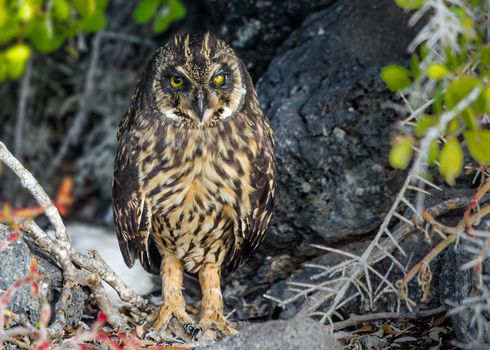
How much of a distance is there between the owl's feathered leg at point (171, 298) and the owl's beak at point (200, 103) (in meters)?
1.01

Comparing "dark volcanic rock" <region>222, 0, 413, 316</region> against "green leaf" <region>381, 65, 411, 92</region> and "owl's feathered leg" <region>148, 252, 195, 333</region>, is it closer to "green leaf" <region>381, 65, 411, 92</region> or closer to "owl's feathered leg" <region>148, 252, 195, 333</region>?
"owl's feathered leg" <region>148, 252, 195, 333</region>

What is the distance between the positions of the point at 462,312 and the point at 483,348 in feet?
1.05

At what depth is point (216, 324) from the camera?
492 cm

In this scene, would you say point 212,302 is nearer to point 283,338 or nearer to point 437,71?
point 283,338

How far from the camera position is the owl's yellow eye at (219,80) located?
4.51 meters

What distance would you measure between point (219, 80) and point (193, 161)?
0.44m

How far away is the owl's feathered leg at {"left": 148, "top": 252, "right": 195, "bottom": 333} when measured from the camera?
493 centimetres

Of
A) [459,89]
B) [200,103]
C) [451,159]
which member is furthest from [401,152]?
[200,103]

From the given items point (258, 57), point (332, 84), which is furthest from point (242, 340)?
point (258, 57)

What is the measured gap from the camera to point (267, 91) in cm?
572

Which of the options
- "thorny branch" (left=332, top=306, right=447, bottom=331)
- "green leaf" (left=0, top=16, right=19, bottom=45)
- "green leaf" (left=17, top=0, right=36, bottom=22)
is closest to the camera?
"green leaf" (left=17, top=0, right=36, bottom=22)

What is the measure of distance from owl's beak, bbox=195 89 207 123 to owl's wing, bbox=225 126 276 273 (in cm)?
47

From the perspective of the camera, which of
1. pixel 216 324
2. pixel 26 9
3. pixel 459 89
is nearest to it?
pixel 459 89

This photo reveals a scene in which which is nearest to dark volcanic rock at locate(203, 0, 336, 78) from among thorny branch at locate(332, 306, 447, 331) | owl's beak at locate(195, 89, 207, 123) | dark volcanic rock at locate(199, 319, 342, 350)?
owl's beak at locate(195, 89, 207, 123)
